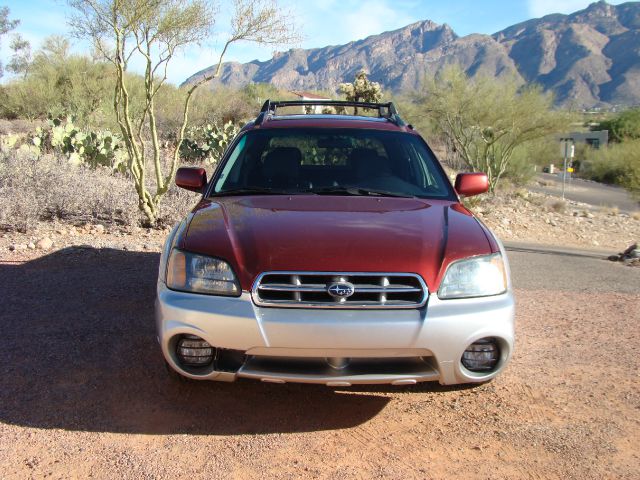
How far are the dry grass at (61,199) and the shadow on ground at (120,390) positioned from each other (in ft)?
11.1

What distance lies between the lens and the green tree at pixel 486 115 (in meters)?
27.1

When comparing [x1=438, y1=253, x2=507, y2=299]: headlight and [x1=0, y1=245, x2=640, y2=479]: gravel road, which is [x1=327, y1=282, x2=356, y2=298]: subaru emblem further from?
[x1=0, y1=245, x2=640, y2=479]: gravel road

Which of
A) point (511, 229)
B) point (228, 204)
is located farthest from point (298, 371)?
point (511, 229)

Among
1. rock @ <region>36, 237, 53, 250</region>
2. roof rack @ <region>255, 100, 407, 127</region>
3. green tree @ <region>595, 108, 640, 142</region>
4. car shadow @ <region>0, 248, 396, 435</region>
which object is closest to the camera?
car shadow @ <region>0, 248, 396, 435</region>

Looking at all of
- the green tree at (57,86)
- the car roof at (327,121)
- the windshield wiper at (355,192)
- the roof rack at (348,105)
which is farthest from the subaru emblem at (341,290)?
the green tree at (57,86)

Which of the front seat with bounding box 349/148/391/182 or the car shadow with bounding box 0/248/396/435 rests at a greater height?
the front seat with bounding box 349/148/391/182

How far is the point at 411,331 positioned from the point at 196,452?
1168 mm

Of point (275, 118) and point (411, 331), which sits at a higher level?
point (275, 118)

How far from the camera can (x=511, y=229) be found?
1602 cm

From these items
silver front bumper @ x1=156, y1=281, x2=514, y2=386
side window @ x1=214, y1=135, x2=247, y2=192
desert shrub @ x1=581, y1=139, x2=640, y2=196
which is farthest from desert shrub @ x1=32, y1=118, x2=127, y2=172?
desert shrub @ x1=581, y1=139, x2=640, y2=196

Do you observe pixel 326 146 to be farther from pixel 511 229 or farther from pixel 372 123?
pixel 511 229

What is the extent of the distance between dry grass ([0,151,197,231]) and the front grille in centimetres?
636

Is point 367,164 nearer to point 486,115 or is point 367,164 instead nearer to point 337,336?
point 337,336

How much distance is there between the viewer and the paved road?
34.7 m
